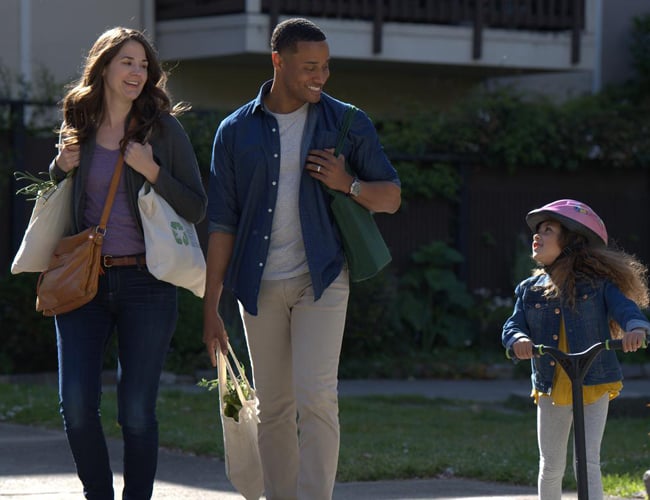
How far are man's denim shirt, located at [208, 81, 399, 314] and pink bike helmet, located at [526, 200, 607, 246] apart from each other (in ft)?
2.02

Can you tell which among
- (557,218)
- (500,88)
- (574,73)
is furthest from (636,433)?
(574,73)

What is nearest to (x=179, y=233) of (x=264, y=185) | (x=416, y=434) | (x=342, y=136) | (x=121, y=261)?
(x=121, y=261)

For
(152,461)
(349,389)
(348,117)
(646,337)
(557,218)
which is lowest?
(349,389)

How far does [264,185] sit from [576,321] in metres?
1.30

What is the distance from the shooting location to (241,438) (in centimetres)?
528

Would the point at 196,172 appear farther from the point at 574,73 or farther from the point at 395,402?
the point at 574,73

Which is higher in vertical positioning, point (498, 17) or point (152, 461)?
point (498, 17)

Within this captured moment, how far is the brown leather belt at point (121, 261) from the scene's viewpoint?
4902mm

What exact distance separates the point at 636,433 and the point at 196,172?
515 cm

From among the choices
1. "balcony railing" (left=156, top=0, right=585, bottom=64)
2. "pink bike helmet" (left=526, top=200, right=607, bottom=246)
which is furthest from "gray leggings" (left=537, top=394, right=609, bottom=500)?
"balcony railing" (left=156, top=0, right=585, bottom=64)

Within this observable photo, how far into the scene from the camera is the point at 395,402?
1095cm

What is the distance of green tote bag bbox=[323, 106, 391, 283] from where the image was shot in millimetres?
5078

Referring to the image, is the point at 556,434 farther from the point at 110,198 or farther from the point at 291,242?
the point at 110,198

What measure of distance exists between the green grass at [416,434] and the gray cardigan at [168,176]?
2337 mm
